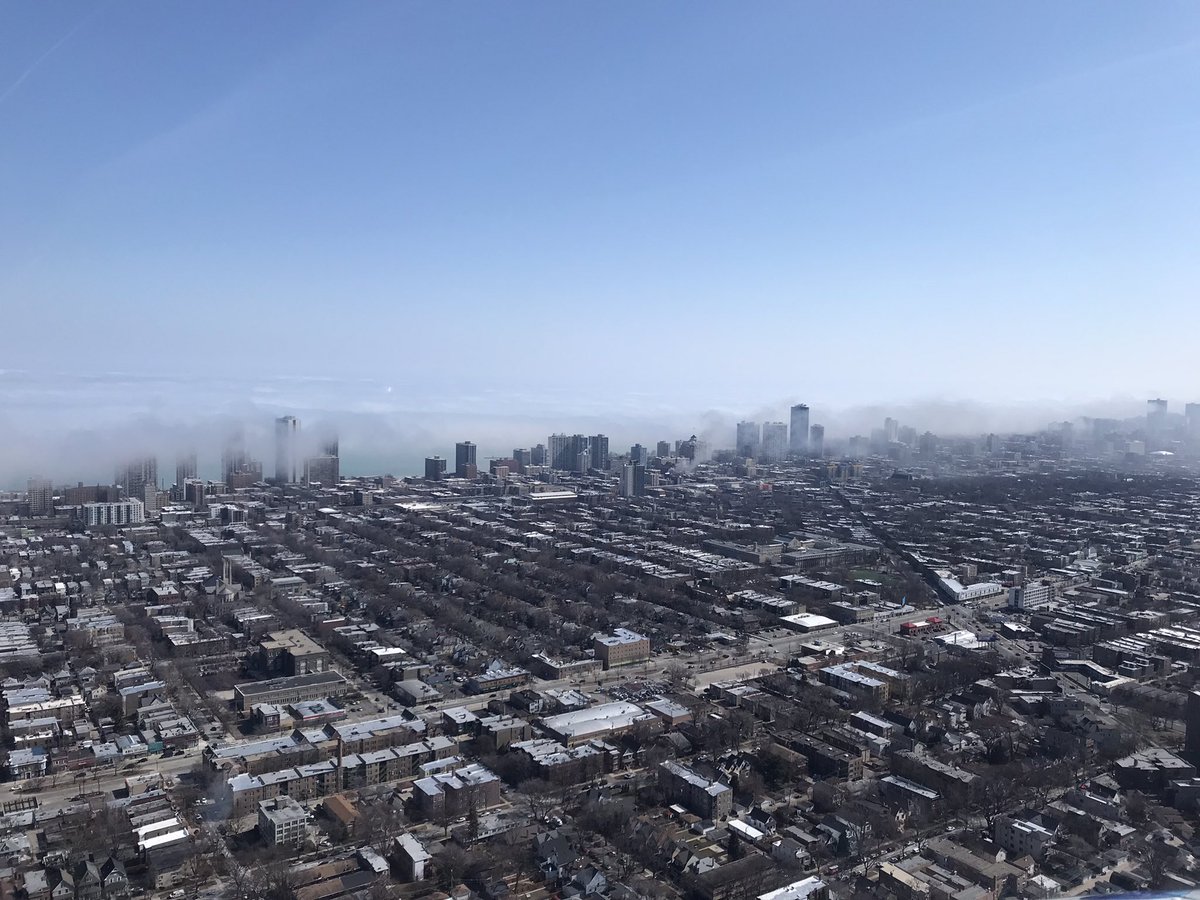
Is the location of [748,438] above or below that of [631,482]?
above

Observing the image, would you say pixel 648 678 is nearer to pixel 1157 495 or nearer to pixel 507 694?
pixel 507 694

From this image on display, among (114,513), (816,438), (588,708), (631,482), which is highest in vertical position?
(816,438)

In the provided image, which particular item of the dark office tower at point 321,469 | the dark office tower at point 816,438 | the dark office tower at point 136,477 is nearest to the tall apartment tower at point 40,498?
the dark office tower at point 136,477

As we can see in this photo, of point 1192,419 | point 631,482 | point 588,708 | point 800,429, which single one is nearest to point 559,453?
point 631,482

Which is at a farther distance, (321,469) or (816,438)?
(816,438)

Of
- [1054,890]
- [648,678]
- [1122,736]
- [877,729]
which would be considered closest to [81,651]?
[648,678]

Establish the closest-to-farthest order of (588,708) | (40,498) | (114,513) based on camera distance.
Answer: (588,708) < (114,513) < (40,498)

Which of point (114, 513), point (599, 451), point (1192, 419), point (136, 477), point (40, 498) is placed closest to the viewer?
point (114, 513)

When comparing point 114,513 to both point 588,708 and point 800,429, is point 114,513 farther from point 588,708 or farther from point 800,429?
point 800,429

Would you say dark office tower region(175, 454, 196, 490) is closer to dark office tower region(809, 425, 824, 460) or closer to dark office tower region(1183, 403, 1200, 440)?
dark office tower region(809, 425, 824, 460)
